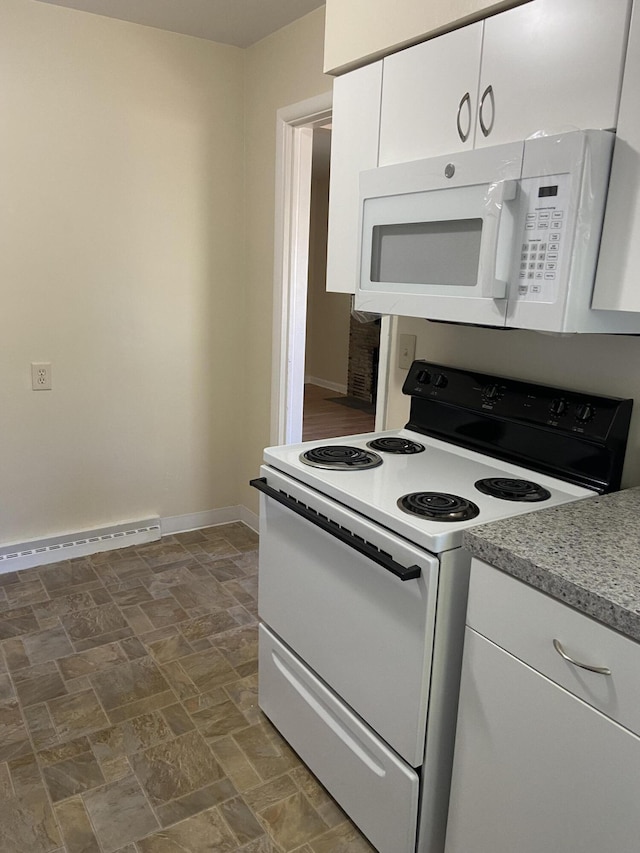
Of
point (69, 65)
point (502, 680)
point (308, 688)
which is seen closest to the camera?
point (502, 680)

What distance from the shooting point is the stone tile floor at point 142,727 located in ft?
5.52

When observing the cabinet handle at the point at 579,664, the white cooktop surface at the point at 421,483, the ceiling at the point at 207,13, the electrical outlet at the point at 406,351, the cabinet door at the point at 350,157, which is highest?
the ceiling at the point at 207,13

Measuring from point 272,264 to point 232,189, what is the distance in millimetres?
484

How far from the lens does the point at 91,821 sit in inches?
66.9

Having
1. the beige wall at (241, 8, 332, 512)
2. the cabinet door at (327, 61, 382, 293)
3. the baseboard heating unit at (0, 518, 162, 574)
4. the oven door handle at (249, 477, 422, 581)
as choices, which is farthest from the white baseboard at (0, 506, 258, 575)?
the cabinet door at (327, 61, 382, 293)

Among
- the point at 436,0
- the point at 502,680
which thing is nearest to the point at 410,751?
the point at 502,680

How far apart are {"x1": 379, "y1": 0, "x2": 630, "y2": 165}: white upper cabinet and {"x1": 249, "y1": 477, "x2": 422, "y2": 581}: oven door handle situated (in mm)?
943

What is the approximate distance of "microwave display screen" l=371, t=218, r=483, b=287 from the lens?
1.53 metres

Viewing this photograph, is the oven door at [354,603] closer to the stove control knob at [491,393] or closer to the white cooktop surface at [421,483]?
the white cooktop surface at [421,483]

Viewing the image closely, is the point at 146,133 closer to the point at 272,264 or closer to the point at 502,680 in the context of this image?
the point at 272,264

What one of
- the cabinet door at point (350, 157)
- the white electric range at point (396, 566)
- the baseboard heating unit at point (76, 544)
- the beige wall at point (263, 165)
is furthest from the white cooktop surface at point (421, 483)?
the baseboard heating unit at point (76, 544)

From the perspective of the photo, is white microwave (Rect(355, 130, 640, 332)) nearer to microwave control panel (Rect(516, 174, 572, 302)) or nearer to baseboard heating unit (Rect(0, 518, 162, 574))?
microwave control panel (Rect(516, 174, 572, 302))

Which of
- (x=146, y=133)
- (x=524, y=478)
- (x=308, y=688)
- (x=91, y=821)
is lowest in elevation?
(x=91, y=821)

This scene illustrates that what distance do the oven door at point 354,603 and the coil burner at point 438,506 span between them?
86 millimetres
